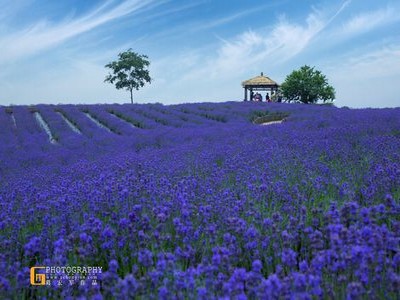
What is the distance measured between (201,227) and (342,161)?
3264 mm

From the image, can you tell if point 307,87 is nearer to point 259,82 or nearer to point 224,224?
point 259,82

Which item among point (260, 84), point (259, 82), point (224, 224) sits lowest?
point (224, 224)

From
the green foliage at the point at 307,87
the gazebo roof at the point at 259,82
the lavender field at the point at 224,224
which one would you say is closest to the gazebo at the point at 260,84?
the gazebo roof at the point at 259,82

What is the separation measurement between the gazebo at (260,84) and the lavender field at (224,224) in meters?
21.6

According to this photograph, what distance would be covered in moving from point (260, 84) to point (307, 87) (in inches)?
289

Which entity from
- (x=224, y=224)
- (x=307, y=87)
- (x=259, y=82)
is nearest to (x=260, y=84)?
(x=259, y=82)

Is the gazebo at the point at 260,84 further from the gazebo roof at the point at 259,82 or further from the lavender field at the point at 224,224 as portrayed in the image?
the lavender field at the point at 224,224

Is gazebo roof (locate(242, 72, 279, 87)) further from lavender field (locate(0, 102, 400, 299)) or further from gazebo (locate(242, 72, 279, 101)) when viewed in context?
lavender field (locate(0, 102, 400, 299))

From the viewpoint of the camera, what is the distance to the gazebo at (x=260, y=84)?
98.6 feet

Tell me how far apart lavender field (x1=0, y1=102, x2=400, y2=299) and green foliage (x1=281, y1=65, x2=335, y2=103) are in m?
27.9

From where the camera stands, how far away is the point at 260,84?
30.0 metres

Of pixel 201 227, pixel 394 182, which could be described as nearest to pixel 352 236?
pixel 201 227

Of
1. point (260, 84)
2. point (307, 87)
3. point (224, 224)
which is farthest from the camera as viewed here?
point (307, 87)

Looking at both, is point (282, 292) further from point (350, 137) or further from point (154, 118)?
point (154, 118)
